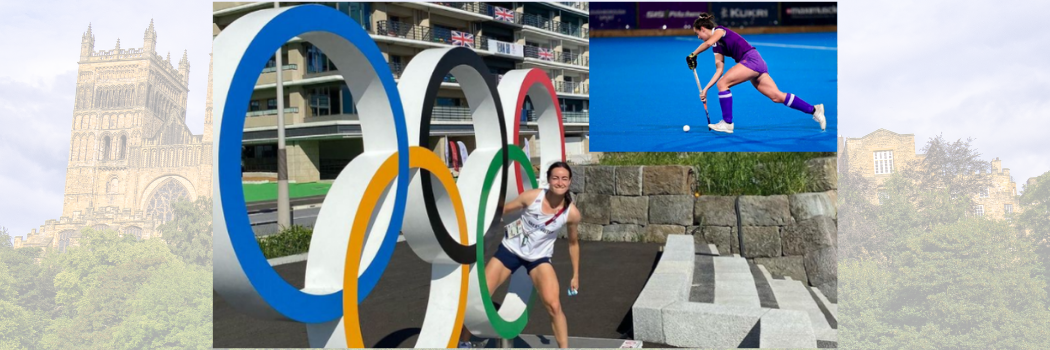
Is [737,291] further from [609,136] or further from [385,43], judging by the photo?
[385,43]

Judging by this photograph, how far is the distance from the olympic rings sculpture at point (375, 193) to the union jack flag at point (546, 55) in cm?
3047

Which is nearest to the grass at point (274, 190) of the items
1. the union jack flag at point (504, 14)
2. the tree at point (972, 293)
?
the union jack flag at point (504, 14)

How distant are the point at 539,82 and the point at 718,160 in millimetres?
7610

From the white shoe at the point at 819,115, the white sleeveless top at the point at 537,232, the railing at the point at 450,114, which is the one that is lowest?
the white sleeveless top at the point at 537,232

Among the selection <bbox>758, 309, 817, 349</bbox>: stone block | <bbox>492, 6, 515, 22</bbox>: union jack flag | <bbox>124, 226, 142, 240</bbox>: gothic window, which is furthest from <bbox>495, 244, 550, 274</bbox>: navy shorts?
<bbox>492, 6, 515, 22</bbox>: union jack flag

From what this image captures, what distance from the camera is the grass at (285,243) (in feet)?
32.0

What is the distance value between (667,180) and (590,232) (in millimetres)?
1442

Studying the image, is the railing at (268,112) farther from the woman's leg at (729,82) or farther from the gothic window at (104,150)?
the gothic window at (104,150)

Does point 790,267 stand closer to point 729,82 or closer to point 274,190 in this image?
point 729,82

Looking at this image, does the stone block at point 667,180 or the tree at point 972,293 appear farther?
the tree at point 972,293

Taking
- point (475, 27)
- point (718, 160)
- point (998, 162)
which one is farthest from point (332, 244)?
point (998, 162)

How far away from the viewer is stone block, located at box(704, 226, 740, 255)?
11.2 m

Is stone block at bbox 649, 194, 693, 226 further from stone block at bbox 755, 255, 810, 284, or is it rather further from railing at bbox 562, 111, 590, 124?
railing at bbox 562, 111, 590, 124

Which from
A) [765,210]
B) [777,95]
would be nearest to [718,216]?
[765,210]
